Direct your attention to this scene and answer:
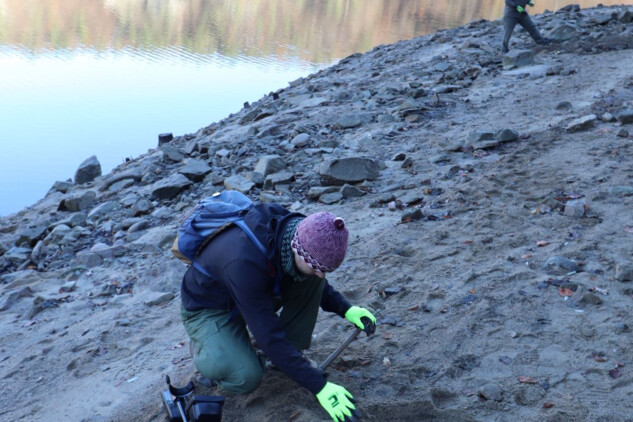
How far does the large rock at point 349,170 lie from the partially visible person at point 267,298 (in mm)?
2656

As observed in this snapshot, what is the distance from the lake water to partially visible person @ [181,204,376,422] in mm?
7386

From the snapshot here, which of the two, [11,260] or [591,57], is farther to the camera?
[591,57]

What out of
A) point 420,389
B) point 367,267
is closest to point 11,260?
point 367,267

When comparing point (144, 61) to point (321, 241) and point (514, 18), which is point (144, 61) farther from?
point (321, 241)

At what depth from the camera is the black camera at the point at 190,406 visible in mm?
2740

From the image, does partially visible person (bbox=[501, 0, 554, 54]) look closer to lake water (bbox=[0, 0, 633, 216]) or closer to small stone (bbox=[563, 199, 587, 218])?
small stone (bbox=[563, 199, 587, 218])

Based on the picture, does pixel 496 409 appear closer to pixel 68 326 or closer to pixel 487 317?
pixel 487 317

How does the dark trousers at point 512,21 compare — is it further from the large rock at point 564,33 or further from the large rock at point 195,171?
the large rock at point 195,171

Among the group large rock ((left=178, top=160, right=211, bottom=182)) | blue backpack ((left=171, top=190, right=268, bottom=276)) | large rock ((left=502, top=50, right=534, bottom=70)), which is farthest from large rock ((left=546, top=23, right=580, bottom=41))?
blue backpack ((left=171, top=190, right=268, bottom=276))

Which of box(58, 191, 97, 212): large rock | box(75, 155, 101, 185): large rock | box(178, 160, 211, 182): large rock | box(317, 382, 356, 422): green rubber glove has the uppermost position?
box(317, 382, 356, 422): green rubber glove

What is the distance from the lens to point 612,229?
4266mm

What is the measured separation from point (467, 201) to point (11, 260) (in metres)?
4.04

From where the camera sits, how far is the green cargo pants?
300 centimetres

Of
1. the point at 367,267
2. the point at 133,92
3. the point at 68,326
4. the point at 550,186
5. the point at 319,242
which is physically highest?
the point at 319,242
